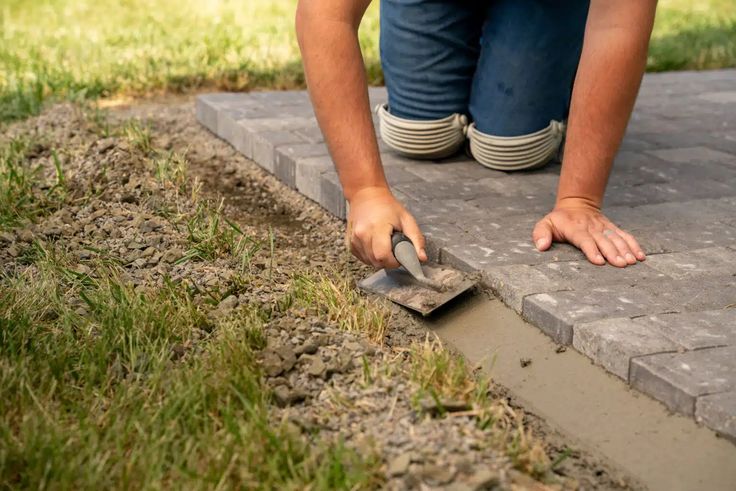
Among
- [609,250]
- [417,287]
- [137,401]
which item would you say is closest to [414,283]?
[417,287]

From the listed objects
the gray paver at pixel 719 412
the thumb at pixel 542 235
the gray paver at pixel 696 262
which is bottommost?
the gray paver at pixel 719 412

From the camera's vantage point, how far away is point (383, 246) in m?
2.47

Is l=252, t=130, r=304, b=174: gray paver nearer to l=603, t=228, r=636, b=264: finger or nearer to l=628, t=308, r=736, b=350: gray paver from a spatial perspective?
l=603, t=228, r=636, b=264: finger

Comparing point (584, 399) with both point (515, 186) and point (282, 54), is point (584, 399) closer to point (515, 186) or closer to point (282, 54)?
point (515, 186)

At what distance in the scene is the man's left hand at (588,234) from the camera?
2.61 m

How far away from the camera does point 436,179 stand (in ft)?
11.2

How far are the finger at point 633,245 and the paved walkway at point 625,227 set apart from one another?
0.03 m

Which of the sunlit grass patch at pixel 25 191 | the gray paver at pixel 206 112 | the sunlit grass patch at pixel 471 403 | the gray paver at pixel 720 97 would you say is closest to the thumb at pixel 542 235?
the sunlit grass patch at pixel 471 403

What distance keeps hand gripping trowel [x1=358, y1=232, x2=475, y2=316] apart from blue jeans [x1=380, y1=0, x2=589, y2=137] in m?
1.06

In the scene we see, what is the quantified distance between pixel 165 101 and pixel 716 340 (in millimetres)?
3374

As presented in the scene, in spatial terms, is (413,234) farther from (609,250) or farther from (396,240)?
(609,250)

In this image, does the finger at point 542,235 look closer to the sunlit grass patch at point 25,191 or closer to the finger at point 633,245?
the finger at point 633,245

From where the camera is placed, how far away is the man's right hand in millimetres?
2480

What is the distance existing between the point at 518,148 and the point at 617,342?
1392 millimetres
